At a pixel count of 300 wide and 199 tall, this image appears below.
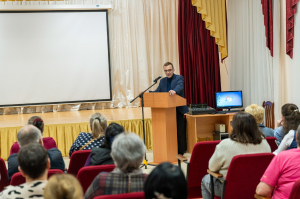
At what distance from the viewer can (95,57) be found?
733 cm

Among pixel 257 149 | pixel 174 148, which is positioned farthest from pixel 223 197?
pixel 174 148

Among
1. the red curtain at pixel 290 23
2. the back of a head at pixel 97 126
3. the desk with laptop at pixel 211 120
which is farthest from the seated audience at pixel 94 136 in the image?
the red curtain at pixel 290 23

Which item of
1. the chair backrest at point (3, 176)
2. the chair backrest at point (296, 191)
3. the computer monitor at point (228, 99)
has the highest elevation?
the computer monitor at point (228, 99)

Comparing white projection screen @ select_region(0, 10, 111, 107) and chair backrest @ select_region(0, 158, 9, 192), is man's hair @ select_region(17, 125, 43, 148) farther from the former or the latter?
white projection screen @ select_region(0, 10, 111, 107)

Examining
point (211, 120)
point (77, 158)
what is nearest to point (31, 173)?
point (77, 158)

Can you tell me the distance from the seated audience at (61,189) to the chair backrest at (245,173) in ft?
3.99

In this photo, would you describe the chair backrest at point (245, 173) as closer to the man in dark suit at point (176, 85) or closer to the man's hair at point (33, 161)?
the man's hair at point (33, 161)

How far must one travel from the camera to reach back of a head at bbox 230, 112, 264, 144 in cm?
224

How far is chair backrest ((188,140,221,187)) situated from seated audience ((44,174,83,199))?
158 cm

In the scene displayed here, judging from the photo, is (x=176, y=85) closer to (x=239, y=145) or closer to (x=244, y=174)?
(x=239, y=145)

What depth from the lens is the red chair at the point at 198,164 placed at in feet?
8.55

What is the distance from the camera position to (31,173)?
1492 mm

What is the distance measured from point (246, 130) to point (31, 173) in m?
1.47

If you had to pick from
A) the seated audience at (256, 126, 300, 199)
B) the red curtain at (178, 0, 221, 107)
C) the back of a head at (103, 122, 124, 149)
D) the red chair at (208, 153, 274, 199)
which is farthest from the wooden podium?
the red curtain at (178, 0, 221, 107)
